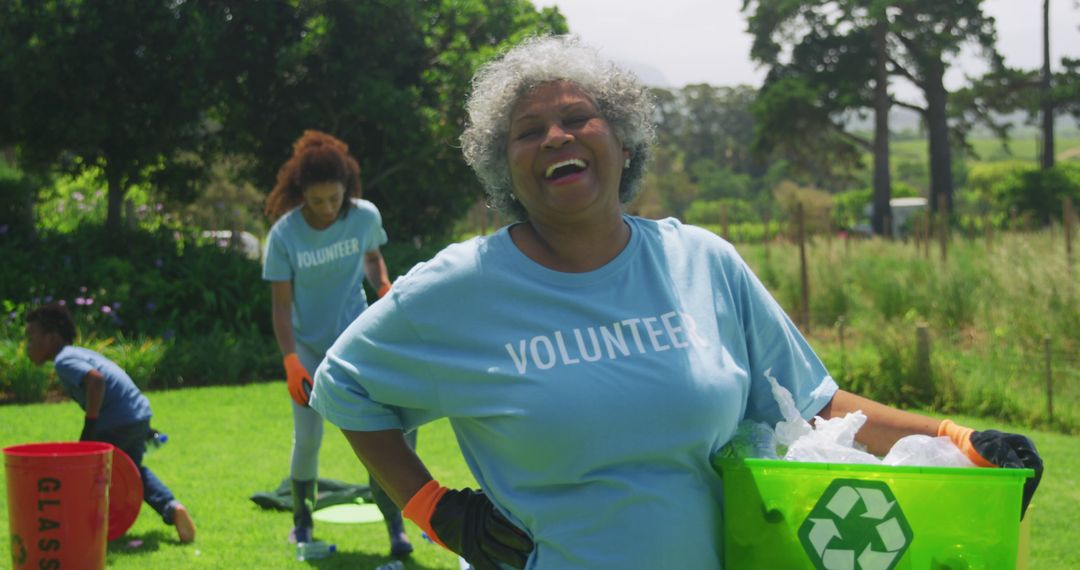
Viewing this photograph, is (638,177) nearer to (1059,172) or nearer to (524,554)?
(524,554)

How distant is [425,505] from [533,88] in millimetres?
921

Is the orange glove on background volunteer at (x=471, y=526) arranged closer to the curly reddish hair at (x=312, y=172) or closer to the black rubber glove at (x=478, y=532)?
the black rubber glove at (x=478, y=532)

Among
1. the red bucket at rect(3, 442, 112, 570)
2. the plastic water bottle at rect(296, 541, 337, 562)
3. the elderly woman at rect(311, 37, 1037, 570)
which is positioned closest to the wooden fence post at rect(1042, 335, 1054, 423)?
the plastic water bottle at rect(296, 541, 337, 562)

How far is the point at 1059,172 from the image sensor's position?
111ft

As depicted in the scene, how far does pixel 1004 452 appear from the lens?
2.09m

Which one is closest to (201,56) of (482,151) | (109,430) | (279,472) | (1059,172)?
(279,472)

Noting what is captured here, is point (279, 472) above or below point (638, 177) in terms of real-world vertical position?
below

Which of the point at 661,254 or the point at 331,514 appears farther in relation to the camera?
the point at 331,514

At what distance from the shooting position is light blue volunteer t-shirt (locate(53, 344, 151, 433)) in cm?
607

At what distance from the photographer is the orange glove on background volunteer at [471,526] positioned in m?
2.31

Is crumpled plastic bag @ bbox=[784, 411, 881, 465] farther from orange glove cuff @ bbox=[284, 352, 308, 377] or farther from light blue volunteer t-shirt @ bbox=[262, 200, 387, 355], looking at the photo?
light blue volunteer t-shirt @ bbox=[262, 200, 387, 355]

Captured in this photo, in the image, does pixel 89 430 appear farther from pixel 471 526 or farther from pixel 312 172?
pixel 471 526

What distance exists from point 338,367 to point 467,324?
325mm

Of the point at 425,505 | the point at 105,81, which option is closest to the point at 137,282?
the point at 105,81
